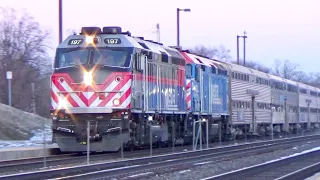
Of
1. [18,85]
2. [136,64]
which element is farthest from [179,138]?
[18,85]

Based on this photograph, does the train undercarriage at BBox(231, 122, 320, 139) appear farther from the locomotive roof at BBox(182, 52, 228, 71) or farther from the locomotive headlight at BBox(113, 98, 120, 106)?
the locomotive headlight at BBox(113, 98, 120, 106)

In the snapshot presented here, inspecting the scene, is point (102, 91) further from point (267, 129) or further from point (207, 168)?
point (267, 129)

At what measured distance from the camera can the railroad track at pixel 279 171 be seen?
16.8 metres

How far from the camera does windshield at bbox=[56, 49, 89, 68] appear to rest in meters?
23.4

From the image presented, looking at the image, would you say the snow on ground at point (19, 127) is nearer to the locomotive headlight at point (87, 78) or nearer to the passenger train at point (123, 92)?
the passenger train at point (123, 92)

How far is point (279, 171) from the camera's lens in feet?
62.7

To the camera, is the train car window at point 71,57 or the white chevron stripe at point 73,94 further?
the train car window at point 71,57

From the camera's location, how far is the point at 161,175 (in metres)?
17.3

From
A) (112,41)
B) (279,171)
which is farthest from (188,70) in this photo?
(279,171)

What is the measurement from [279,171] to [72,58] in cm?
896

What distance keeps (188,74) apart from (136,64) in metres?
7.22

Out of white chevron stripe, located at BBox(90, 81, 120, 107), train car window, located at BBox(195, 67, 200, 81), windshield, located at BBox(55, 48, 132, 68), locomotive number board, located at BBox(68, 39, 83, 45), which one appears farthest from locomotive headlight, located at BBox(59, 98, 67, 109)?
train car window, located at BBox(195, 67, 200, 81)

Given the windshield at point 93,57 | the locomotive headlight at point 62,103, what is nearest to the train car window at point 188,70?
the windshield at point 93,57

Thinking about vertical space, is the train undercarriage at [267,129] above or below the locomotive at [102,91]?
below
